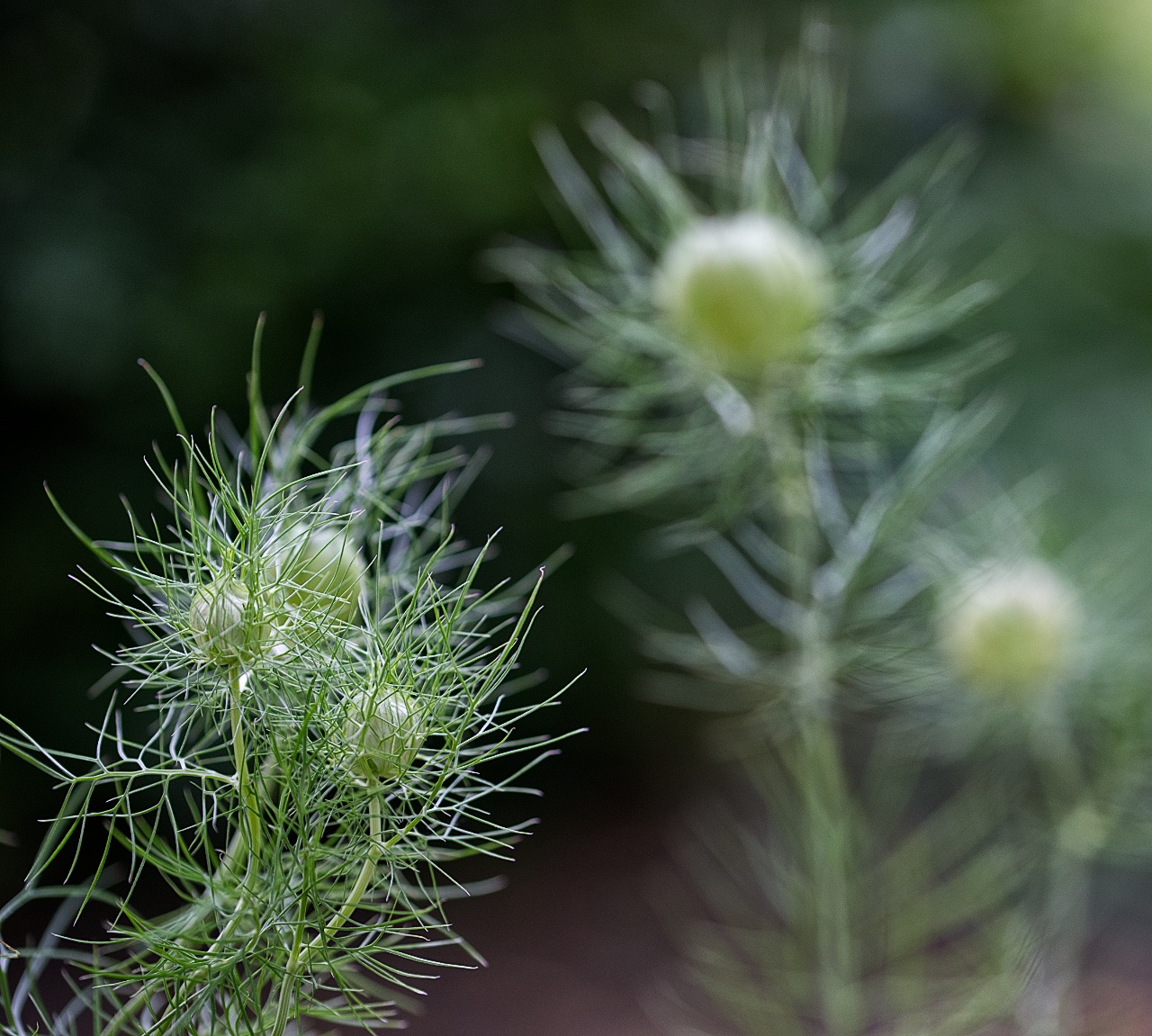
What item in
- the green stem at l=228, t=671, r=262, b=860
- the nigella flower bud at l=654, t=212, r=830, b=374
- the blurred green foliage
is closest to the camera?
the green stem at l=228, t=671, r=262, b=860

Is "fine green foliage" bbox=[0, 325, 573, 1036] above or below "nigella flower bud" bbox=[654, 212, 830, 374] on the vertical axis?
below

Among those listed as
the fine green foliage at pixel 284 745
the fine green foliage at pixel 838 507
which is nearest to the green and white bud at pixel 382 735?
the fine green foliage at pixel 284 745

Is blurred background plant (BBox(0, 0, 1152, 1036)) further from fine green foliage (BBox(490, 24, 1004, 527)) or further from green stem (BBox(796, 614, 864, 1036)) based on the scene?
green stem (BBox(796, 614, 864, 1036))

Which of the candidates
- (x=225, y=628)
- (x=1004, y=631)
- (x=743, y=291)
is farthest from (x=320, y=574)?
(x=1004, y=631)

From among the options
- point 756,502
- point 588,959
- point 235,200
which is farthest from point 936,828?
point 235,200

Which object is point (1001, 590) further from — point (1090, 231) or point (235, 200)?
point (1090, 231)

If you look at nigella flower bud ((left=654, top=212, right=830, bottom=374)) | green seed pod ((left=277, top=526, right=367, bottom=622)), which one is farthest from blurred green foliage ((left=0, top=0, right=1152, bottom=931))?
green seed pod ((left=277, top=526, right=367, bottom=622))

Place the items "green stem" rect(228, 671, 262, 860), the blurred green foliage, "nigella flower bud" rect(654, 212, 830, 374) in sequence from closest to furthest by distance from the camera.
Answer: "green stem" rect(228, 671, 262, 860) < "nigella flower bud" rect(654, 212, 830, 374) < the blurred green foliage
